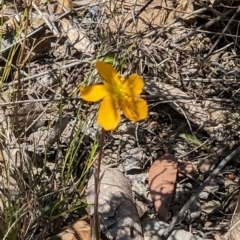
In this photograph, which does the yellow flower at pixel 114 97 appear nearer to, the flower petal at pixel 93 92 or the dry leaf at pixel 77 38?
the flower petal at pixel 93 92

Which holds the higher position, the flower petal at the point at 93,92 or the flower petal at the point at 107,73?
the flower petal at the point at 107,73

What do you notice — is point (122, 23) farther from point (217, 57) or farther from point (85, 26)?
point (217, 57)

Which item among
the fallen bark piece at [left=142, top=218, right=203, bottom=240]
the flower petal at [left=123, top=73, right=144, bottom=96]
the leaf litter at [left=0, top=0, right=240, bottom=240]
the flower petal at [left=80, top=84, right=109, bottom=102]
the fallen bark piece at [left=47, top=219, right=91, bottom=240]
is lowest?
the fallen bark piece at [left=142, top=218, right=203, bottom=240]

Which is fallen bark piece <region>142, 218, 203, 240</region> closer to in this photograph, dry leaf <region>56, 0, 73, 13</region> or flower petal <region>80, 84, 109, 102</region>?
flower petal <region>80, 84, 109, 102</region>

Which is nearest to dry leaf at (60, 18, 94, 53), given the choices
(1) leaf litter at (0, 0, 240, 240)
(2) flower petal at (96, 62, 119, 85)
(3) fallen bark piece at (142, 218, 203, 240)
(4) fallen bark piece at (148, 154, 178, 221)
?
(1) leaf litter at (0, 0, 240, 240)

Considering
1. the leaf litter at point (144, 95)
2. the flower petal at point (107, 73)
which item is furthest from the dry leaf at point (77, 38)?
the flower petal at point (107, 73)

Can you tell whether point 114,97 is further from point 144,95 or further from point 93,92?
point 144,95
